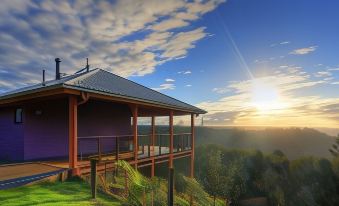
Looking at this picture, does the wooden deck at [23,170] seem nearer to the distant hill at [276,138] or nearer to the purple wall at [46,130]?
the purple wall at [46,130]

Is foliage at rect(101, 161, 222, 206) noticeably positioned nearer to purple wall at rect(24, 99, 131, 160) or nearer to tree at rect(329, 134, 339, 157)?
purple wall at rect(24, 99, 131, 160)

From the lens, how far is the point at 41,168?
368 inches

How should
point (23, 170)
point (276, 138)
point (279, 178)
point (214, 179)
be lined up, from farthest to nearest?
point (276, 138) < point (279, 178) < point (214, 179) < point (23, 170)

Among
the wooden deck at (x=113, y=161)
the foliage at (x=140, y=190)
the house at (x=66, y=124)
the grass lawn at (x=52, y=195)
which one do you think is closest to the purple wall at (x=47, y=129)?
the house at (x=66, y=124)

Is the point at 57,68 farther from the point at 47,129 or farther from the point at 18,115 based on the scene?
the point at 47,129

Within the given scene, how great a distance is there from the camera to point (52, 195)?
7.05m

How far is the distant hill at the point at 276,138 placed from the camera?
4316cm

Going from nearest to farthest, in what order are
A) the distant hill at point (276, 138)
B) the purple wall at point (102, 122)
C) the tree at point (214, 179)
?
the purple wall at point (102, 122), the tree at point (214, 179), the distant hill at point (276, 138)

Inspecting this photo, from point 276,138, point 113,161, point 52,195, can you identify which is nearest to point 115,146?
point 113,161

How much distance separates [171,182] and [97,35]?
34.6 ft

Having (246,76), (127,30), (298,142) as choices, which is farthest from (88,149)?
(298,142)

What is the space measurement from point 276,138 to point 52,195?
148ft

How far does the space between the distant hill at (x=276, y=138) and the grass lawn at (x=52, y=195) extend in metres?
35.1

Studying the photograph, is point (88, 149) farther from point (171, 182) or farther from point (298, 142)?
point (298, 142)
